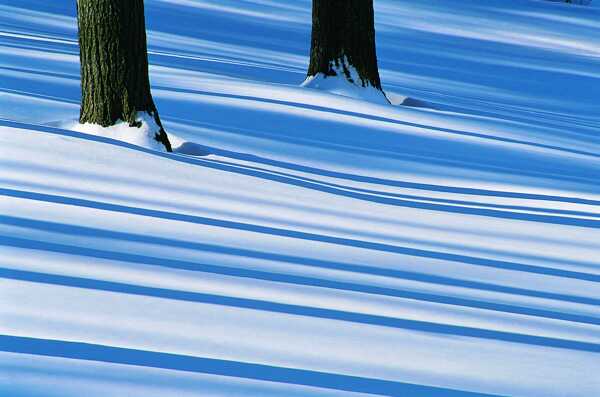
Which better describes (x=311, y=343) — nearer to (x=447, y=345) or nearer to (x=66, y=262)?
(x=447, y=345)

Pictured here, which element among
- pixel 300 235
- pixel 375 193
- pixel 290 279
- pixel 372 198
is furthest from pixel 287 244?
pixel 375 193

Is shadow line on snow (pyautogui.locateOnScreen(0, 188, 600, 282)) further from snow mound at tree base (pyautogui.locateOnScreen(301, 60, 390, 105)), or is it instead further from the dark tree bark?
snow mound at tree base (pyautogui.locateOnScreen(301, 60, 390, 105))

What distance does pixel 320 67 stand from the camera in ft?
35.7

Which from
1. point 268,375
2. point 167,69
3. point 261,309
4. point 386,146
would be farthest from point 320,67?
point 268,375

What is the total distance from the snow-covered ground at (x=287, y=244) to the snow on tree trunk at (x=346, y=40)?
54 centimetres

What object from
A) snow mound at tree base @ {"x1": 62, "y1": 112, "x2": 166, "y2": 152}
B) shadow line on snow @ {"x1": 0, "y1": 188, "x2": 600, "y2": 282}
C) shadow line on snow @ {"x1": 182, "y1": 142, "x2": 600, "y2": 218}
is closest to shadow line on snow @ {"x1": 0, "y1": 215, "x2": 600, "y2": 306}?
shadow line on snow @ {"x1": 0, "y1": 188, "x2": 600, "y2": 282}

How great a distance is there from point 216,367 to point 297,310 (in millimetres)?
756

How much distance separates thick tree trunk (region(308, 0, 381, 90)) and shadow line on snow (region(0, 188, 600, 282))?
5.47 meters

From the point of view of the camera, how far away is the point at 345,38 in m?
10.7

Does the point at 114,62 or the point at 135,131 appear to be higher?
the point at 114,62

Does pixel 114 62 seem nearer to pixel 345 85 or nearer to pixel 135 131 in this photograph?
pixel 135 131

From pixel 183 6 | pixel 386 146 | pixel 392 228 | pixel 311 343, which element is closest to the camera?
pixel 311 343

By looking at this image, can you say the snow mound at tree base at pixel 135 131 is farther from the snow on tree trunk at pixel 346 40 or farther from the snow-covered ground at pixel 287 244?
the snow on tree trunk at pixel 346 40

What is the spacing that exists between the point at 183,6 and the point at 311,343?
14.4m
